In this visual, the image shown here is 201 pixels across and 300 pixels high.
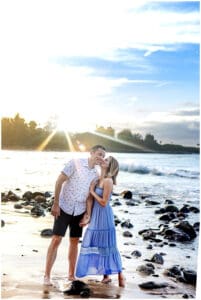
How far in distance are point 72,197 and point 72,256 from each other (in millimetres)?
414

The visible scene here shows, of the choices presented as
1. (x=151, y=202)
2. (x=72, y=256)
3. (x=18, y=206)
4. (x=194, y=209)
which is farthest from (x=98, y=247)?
(x=194, y=209)

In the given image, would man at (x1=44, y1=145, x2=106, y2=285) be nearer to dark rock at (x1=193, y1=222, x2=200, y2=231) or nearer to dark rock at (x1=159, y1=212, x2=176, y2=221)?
dark rock at (x1=159, y1=212, x2=176, y2=221)

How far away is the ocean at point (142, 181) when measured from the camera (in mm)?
5020

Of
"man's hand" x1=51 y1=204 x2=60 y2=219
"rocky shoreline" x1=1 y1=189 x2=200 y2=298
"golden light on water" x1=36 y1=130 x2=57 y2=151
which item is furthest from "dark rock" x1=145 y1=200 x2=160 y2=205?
"golden light on water" x1=36 y1=130 x2=57 y2=151

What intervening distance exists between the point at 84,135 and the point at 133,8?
93 cm

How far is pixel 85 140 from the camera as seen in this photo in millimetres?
5082

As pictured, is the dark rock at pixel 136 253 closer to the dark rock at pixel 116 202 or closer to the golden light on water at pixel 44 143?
the dark rock at pixel 116 202

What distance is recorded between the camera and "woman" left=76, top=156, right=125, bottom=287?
4.93 meters

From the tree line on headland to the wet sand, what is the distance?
0.48m

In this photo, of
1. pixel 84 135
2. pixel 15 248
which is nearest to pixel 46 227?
pixel 15 248

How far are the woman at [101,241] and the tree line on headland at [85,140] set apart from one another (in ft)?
0.64

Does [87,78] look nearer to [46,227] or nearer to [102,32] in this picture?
[102,32]

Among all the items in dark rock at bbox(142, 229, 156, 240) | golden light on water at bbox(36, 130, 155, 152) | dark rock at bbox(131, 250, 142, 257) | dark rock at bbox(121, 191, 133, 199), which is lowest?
dark rock at bbox(131, 250, 142, 257)

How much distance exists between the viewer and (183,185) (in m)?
5.10
